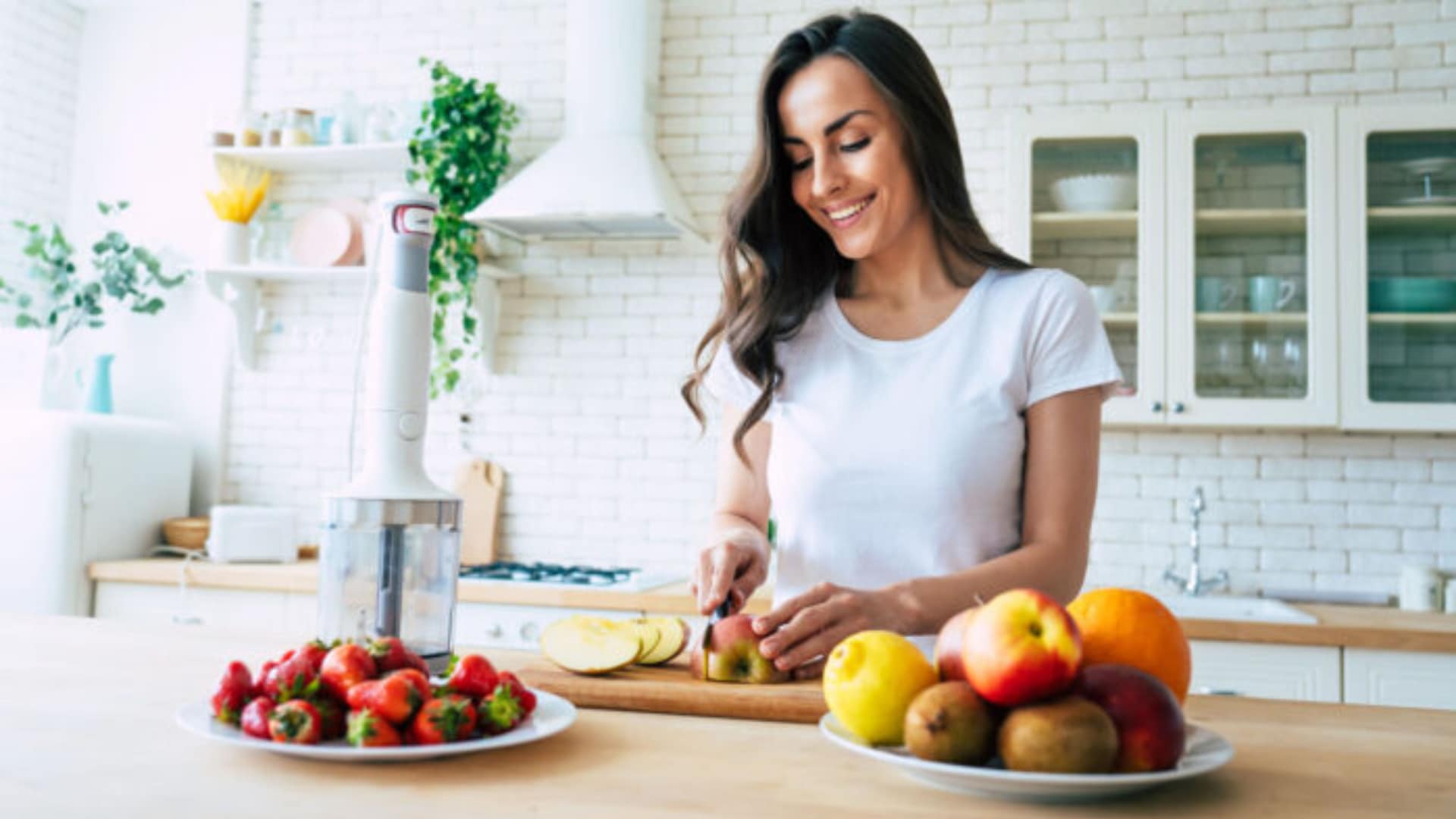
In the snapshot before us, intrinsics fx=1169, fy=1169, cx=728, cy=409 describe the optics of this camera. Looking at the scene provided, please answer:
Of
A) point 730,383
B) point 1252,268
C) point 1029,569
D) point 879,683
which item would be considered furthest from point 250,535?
point 879,683

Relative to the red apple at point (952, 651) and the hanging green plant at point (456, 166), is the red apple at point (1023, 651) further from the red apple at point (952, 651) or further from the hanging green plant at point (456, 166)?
the hanging green plant at point (456, 166)

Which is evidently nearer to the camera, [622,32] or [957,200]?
[957,200]

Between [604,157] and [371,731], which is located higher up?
[604,157]

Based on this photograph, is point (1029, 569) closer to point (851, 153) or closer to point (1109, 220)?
point (851, 153)

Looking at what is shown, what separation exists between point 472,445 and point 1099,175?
7.35 ft

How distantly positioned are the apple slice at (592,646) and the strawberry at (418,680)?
0.33 m

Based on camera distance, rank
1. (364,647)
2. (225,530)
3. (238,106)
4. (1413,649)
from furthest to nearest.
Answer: (238,106), (225,530), (1413,649), (364,647)

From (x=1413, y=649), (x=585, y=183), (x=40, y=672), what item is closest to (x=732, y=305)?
(x=40, y=672)

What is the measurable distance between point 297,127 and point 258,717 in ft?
11.4

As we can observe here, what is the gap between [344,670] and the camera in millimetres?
1005

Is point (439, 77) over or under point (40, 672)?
over

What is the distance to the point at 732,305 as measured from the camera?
73.3 inches

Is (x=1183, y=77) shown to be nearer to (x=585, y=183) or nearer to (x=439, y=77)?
(x=585, y=183)

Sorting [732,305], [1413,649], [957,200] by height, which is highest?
[957,200]
